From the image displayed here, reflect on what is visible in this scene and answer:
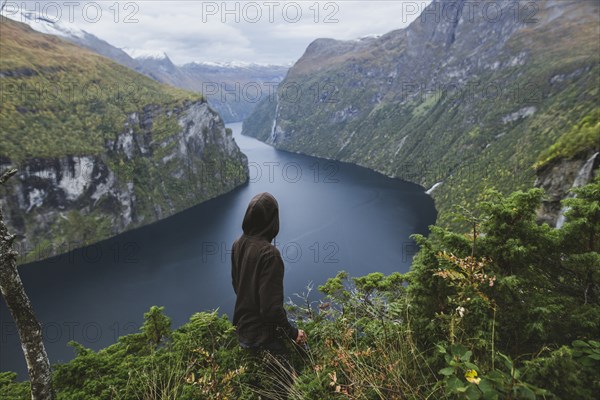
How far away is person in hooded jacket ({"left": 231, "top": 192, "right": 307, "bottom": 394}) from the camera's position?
187 inches

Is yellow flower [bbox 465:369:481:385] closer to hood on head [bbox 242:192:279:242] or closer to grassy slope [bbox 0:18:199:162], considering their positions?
hood on head [bbox 242:192:279:242]

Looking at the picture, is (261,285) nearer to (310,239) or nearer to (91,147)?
(310,239)

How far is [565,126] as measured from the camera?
87.9 metres

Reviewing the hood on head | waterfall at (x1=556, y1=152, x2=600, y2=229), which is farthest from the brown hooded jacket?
waterfall at (x1=556, y1=152, x2=600, y2=229)

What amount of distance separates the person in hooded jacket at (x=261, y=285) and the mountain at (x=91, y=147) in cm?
8814

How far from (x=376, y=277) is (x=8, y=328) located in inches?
2085

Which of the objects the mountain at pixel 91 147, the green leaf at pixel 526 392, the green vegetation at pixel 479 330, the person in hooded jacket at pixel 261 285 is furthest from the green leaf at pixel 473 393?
the mountain at pixel 91 147

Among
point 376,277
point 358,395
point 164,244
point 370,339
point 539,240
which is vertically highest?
point 539,240

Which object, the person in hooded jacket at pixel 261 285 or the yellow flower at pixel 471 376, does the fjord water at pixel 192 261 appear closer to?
the person in hooded jacket at pixel 261 285

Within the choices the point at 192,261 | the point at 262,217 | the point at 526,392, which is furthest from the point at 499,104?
the point at 526,392

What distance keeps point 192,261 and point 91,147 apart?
56292 mm

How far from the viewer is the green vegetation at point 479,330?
8.99ft

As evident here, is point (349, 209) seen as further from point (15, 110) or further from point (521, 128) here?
point (15, 110)

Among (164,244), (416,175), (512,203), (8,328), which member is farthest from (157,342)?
(416,175)
